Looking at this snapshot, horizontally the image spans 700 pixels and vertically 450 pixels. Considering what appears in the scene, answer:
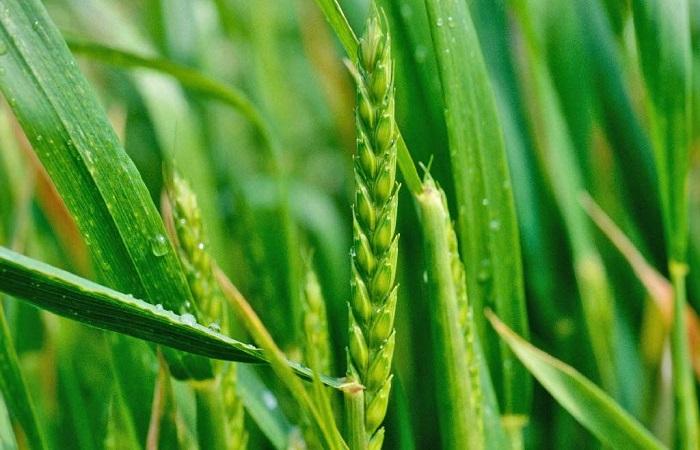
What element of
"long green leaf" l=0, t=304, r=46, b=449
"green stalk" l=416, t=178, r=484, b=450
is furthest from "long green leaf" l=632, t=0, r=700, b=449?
"long green leaf" l=0, t=304, r=46, b=449

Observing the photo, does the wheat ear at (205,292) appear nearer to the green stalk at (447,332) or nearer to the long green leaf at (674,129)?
the green stalk at (447,332)

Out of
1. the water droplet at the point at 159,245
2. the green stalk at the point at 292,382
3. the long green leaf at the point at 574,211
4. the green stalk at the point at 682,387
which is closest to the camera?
the green stalk at the point at 292,382

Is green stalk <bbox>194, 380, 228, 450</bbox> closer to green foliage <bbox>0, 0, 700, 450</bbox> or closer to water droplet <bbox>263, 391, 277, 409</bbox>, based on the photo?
green foliage <bbox>0, 0, 700, 450</bbox>

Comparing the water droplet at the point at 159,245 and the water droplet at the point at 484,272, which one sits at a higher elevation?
the water droplet at the point at 159,245

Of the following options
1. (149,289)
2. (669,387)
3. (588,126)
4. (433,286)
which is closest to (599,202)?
(588,126)

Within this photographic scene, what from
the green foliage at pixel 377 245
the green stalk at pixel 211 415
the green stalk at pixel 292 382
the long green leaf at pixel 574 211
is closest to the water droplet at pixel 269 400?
the green foliage at pixel 377 245

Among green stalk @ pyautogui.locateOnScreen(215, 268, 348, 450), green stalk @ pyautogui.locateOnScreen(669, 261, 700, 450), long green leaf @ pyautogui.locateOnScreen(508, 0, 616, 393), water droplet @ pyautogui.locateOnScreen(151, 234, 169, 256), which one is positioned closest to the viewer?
green stalk @ pyautogui.locateOnScreen(215, 268, 348, 450)

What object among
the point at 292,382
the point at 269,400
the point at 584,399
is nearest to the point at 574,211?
the point at 584,399
